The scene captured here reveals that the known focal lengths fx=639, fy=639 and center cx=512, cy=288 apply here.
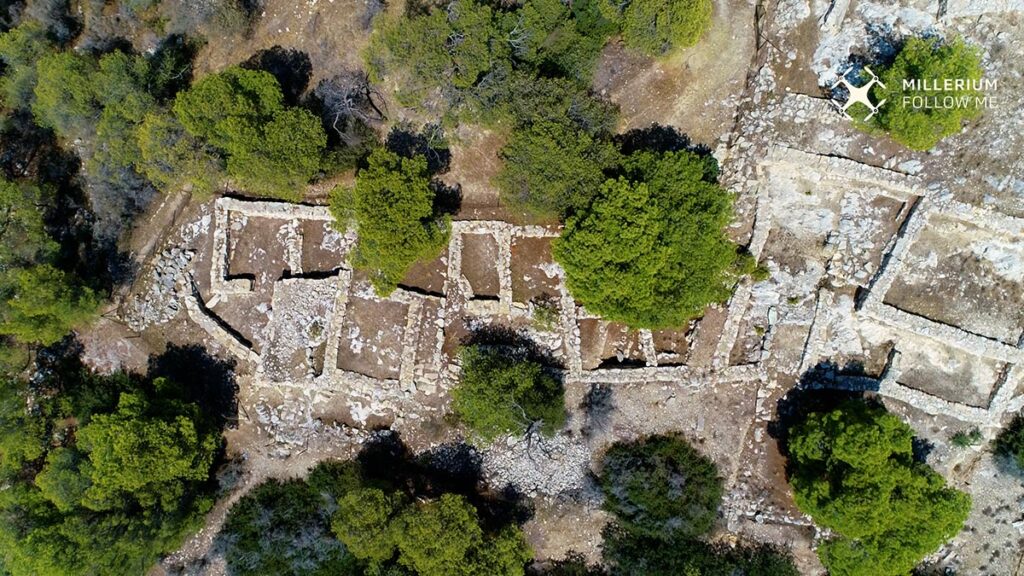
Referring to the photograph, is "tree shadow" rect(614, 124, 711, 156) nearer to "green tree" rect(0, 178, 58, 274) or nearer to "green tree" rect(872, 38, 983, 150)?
"green tree" rect(872, 38, 983, 150)

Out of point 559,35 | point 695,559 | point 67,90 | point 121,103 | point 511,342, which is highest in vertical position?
point 559,35

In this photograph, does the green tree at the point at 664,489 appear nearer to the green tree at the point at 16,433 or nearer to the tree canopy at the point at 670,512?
the tree canopy at the point at 670,512

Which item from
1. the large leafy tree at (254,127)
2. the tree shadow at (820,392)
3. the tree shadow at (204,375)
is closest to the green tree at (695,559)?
the tree shadow at (820,392)

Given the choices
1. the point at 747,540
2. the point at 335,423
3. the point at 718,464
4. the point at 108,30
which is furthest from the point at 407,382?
the point at 108,30

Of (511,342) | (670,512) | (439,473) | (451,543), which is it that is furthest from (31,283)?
(670,512)

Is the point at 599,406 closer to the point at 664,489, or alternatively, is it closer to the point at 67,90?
the point at 664,489

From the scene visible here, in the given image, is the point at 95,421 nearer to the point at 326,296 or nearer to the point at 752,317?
the point at 326,296
